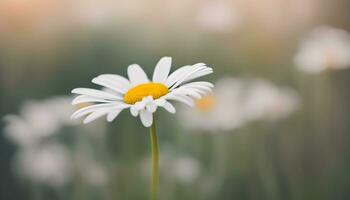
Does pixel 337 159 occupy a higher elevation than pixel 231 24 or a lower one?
lower

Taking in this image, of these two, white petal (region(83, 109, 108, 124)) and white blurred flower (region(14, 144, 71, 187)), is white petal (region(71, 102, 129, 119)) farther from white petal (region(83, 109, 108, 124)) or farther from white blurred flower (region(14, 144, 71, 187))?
white blurred flower (region(14, 144, 71, 187))

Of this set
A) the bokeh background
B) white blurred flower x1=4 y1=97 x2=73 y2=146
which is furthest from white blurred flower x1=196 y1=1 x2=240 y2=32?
white blurred flower x1=4 y1=97 x2=73 y2=146

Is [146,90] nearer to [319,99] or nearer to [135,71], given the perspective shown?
[135,71]

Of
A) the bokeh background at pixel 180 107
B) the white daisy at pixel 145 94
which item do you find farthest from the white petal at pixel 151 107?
the bokeh background at pixel 180 107

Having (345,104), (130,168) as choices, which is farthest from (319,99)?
(130,168)

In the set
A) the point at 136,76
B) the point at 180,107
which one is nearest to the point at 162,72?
the point at 136,76

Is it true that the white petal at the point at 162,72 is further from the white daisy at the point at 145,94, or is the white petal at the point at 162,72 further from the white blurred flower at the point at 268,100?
the white blurred flower at the point at 268,100
